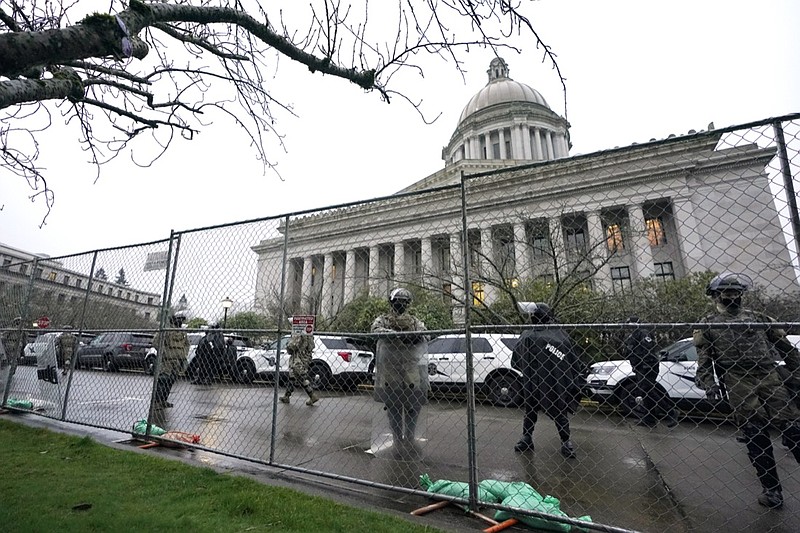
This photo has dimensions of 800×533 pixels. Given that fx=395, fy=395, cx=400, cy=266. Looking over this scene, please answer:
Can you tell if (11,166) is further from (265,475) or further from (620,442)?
(620,442)

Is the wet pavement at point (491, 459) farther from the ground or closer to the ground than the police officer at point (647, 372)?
closer to the ground

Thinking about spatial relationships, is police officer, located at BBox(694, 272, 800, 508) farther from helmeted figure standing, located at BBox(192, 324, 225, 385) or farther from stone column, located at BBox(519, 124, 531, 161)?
stone column, located at BBox(519, 124, 531, 161)

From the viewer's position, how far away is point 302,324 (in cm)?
391

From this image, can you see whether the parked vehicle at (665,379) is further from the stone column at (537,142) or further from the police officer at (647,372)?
the stone column at (537,142)

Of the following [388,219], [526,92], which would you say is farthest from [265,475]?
[526,92]

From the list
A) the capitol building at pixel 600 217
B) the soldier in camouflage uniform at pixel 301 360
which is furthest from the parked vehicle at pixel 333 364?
the capitol building at pixel 600 217

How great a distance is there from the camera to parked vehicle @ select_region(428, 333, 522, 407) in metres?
7.91

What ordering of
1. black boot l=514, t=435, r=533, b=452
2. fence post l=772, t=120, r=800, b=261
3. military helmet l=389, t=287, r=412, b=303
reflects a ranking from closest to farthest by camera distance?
fence post l=772, t=120, r=800, b=261, military helmet l=389, t=287, r=412, b=303, black boot l=514, t=435, r=533, b=452

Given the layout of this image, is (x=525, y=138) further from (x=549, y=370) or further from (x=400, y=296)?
(x=400, y=296)

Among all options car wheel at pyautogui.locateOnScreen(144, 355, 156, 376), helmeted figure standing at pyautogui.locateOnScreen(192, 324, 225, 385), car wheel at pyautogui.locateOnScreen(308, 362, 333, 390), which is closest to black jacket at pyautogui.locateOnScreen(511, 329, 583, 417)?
helmeted figure standing at pyautogui.locateOnScreen(192, 324, 225, 385)

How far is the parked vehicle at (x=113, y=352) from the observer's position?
6864mm

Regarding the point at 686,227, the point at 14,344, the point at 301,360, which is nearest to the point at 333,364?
the point at 301,360

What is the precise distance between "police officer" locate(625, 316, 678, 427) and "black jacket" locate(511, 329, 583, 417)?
1373 mm

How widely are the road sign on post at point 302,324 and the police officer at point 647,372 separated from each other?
15.4 ft
